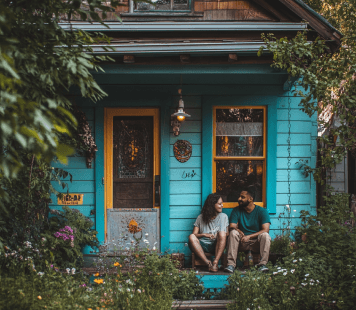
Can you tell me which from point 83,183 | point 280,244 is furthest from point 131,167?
point 280,244

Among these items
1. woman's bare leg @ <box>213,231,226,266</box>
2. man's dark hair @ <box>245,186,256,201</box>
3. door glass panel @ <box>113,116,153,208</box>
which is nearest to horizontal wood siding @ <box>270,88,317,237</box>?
man's dark hair @ <box>245,186,256,201</box>

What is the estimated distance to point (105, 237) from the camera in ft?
15.6

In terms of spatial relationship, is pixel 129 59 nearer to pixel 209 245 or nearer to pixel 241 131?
pixel 241 131

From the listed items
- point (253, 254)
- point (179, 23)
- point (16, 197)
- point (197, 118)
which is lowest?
point (253, 254)

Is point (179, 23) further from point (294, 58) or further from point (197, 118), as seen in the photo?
point (294, 58)

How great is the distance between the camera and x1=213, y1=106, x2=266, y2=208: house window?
4852 millimetres

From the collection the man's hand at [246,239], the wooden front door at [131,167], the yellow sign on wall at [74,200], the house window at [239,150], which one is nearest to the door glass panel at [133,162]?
the wooden front door at [131,167]

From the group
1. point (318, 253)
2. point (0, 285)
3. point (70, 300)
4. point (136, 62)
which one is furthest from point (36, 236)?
point (318, 253)

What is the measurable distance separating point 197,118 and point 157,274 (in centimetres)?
246

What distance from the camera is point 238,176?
16.0ft

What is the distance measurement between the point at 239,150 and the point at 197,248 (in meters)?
1.67

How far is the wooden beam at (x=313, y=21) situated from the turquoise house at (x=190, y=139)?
31mm

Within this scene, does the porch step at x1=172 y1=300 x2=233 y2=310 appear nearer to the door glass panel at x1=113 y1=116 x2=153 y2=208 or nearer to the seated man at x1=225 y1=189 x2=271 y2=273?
the seated man at x1=225 y1=189 x2=271 y2=273

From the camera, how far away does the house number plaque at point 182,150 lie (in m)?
4.76
